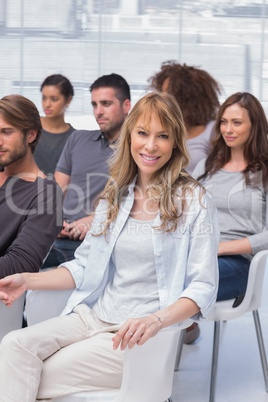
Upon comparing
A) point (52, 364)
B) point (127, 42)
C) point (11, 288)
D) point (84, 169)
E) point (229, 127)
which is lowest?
point (52, 364)

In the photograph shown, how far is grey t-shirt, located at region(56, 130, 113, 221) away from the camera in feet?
10.2

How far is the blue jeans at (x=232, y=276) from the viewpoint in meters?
2.53

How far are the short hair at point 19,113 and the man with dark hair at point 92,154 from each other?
0.83 m

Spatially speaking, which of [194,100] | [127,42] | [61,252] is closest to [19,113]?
[61,252]

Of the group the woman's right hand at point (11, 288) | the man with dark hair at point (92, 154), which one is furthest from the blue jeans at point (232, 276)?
the woman's right hand at point (11, 288)

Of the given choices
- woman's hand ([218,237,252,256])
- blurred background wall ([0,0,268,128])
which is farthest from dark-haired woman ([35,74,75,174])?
woman's hand ([218,237,252,256])

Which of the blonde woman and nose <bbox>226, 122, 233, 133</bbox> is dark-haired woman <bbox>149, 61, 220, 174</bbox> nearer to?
nose <bbox>226, 122, 233, 133</bbox>

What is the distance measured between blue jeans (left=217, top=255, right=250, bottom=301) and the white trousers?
2.82 ft

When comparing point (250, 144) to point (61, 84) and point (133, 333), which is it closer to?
point (133, 333)

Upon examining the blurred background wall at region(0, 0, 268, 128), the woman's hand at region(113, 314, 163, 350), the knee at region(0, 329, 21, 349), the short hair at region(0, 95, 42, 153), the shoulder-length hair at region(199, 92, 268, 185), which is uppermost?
the blurred background wall at region(0, 0, 268, 128)

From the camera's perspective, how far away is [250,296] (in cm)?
247

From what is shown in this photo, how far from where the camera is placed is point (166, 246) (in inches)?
72.0

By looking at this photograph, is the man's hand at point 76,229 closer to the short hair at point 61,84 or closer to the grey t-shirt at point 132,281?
the grey t-shirt at point 132,281

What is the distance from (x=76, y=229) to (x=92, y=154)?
1.54 feet
